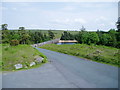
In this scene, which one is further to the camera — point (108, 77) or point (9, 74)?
point (9, 74)

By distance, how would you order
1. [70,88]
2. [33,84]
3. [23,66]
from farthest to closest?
[23,66] → [33,84] → [70,88]

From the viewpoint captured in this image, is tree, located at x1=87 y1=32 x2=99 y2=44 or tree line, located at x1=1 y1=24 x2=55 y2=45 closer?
tree, located at x1=87 y1=32 x2=99 y2=44

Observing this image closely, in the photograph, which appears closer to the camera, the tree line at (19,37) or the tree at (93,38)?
the tree at (93,38)

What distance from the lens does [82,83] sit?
5.33 meters

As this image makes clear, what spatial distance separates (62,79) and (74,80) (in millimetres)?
589

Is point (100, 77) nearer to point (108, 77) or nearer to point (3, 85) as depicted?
point (108, 77)

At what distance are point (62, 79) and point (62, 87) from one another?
84 centimetres

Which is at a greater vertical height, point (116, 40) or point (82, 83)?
point (116, 40)

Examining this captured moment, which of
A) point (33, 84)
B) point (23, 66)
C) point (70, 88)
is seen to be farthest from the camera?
point (23, 66)

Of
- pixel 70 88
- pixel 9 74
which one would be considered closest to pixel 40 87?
pixel 70 88

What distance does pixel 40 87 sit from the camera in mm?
5023

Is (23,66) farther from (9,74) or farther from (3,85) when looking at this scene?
(3,85)

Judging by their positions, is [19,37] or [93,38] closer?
[93,38]

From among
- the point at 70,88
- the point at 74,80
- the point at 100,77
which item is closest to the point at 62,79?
the point at 74,80
